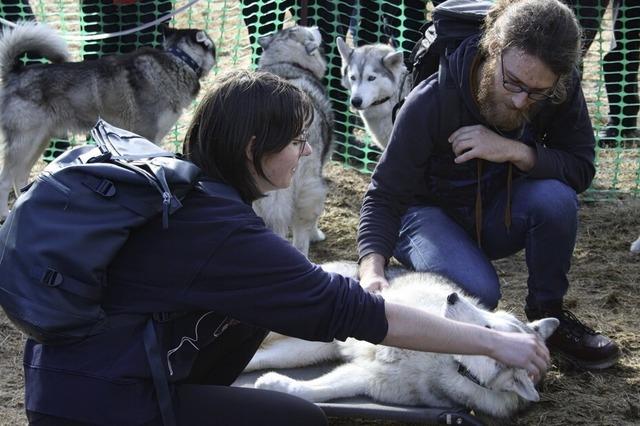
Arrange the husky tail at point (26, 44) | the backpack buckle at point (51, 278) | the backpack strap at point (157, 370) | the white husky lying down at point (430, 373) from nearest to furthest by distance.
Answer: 1. the backpack buckle at point (51, 278)
2. the backpack strap at point (157, 370)
3. the white husky lying down at point (430, 373)
4. the husky tail at point (26, 44)

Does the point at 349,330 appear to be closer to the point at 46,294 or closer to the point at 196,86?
the point at 46,294

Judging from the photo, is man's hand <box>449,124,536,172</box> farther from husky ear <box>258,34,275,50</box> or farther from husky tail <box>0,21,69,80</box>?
husky tail <box>0,21,69,80</box>

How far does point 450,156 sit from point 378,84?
269 centimetres

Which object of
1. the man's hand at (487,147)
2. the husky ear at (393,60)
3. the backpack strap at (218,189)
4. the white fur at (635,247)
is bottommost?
the white fur at (635,247)

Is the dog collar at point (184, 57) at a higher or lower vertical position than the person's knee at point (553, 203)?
higher

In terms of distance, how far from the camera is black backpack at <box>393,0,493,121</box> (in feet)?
10.2

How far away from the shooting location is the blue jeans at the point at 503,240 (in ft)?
10.2

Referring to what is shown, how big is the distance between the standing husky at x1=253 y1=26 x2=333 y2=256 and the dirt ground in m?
0.25

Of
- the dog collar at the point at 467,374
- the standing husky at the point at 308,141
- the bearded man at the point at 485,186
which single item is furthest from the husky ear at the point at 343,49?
the dog collar at the point at 467,374

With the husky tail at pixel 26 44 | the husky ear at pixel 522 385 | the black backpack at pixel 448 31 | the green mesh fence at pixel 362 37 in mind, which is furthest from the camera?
the green mesh fence at pixel 362 37

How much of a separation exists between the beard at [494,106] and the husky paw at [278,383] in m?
1.15

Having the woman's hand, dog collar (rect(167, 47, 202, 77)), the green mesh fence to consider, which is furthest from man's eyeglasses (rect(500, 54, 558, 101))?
dog collar (rect(167, 47, 202, 77))

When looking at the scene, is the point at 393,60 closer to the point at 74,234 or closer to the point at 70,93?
the point at 70,93

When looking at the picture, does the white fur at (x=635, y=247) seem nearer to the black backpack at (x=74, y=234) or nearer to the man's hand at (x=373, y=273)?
the man's hand at (x=373, y=273)
